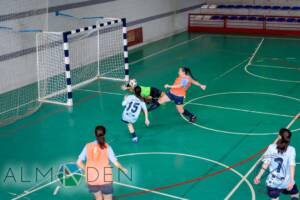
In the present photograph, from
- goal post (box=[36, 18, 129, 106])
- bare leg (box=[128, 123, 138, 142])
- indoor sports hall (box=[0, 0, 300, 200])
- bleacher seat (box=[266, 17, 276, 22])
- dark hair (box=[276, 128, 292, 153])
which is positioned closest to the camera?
dark hair (box=[276, 128, 292, 153])

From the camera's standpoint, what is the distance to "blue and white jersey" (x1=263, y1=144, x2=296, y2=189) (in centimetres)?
689

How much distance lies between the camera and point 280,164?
6.93m

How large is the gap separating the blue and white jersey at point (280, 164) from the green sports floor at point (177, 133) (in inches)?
63.6

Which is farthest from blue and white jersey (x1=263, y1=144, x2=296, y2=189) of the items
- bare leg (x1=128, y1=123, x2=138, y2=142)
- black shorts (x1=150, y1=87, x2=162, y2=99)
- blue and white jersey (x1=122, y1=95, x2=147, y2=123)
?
black shorts (x1=150, y1=87, x2=162, y2=99)

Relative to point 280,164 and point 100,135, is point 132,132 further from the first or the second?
point 280,164

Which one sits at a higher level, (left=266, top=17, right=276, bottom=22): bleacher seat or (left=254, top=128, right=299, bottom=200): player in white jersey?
(left=266, top=17, right=276, bottom=22): bleacher seat

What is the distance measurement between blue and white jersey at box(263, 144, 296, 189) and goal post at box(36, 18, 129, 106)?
784cm

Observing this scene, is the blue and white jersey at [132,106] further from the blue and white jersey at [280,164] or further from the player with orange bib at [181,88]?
the blue and white jersey at [280,164]

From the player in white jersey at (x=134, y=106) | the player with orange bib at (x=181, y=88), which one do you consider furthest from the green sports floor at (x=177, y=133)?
the player in white jersey at (x=134, y=106)

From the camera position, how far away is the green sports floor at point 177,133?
907 centimetres

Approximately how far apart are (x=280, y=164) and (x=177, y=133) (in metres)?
4.99

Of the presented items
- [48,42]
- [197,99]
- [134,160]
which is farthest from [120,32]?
[134,160]

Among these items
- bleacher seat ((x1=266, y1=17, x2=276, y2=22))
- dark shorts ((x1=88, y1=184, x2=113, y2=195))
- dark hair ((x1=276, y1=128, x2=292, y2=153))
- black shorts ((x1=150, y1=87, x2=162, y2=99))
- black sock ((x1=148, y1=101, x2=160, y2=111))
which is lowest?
black sock ((x1=148, y1=101, x2=160, y2=111))

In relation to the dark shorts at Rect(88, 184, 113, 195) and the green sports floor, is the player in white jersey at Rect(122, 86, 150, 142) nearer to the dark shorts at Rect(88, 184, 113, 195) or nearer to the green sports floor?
the green sports floor
